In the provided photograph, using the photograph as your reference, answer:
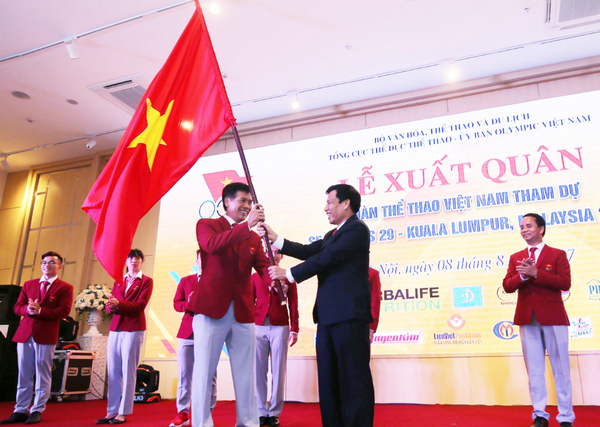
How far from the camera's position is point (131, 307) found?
3.72 m

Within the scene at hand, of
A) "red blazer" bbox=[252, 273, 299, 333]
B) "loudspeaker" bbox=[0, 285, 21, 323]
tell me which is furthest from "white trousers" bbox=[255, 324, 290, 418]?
"loudspeaker" bbox=[0, 285, 21, 323]

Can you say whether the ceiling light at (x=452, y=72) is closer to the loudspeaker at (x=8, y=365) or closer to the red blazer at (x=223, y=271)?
the red blazer at (x=223, y=271)

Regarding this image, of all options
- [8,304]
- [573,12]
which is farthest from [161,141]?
[8,304]

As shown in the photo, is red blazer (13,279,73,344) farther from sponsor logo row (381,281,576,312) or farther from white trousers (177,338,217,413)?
sponsor logo row (381,281,576,312)

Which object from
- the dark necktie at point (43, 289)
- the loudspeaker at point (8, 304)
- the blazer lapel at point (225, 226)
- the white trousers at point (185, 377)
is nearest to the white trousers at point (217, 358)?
the blazer lapel at point (225, 226)

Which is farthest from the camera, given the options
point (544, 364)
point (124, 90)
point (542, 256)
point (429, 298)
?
point (124, 90)

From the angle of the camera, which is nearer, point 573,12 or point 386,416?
point 386,416

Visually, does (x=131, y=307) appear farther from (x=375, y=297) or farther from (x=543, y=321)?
(x=543, y=321)

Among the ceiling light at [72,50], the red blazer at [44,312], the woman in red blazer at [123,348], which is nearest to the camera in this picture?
the woman in red blazer at [123,348]

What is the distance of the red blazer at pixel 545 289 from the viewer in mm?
3244

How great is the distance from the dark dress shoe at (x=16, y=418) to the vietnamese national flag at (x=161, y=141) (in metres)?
2.14

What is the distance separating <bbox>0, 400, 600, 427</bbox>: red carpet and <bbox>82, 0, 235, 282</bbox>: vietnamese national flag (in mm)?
1847

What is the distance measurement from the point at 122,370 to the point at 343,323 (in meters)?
2.33

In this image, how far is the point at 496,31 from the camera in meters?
4.88
